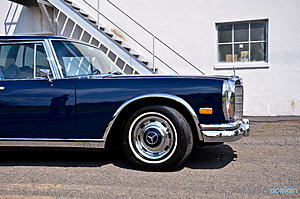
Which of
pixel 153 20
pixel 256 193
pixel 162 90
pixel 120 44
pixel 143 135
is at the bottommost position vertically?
pixel 256 193

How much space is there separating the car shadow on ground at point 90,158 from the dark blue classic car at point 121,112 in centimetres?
32

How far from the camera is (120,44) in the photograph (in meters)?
9.52

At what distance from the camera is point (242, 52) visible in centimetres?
968

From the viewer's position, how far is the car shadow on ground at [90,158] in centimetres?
425

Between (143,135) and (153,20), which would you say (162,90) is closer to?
(143,135)

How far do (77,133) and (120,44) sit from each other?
591 centimetres

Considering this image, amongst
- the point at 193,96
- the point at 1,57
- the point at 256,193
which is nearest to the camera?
the point at 256,193

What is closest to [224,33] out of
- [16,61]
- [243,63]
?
[243,63]

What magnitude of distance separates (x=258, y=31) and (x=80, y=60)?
6592 millimetres

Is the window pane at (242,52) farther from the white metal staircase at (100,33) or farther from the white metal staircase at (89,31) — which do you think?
the white metal staircase at (89,31)

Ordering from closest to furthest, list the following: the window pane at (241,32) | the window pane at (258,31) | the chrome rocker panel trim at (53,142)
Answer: the chrome rocker panel trim at (53,142) → the window pane at (258,31) → the window pane at (241,32)

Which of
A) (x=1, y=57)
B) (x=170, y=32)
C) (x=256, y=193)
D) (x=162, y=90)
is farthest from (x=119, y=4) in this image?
(x=256, y=193)

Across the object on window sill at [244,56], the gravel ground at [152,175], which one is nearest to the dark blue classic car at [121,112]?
the gravel ground at [152,175]

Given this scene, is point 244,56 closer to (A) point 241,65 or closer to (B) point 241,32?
(A) point 241,65
